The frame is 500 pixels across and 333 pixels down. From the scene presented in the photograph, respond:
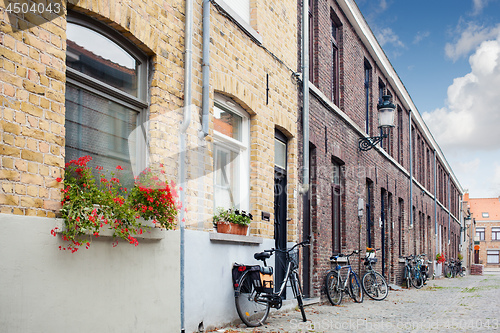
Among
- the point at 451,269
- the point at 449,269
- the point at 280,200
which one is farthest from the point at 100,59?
the point at 451,269

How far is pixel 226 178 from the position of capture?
877 centimetres

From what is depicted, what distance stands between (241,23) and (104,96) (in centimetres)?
336

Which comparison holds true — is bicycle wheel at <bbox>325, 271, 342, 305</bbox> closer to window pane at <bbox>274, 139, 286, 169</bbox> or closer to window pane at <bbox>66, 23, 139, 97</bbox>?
window pane at <bbox>274, 139, 286, 169</bbox>

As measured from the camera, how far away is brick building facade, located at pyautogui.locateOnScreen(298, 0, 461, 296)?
41.1 ft

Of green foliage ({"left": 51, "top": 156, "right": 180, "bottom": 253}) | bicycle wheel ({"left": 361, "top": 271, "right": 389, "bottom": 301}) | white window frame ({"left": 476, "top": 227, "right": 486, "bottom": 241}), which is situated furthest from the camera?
white window frame ({"left": 476, "top": 227, "right": 486, "bottom": 241})

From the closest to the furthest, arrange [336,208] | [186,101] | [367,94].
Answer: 1. [186,101]
2. [336,208]
3. [367,94]

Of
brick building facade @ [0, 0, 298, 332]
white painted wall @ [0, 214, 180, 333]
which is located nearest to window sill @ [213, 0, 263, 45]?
brick building facade @ [0, 0, 298, 332]

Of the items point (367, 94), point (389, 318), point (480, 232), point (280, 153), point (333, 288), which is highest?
point (367, 94)

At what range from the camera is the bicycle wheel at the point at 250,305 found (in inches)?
313

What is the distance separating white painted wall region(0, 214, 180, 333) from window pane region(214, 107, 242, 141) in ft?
7.38

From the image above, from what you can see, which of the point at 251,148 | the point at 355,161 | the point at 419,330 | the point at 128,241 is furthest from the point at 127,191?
the point at 355,161

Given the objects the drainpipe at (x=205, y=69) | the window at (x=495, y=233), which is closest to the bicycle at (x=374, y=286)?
the drainpipe at (x=205, y=69)

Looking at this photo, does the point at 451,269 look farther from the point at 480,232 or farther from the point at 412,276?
the point at 480,232

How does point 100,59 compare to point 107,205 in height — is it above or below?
above
